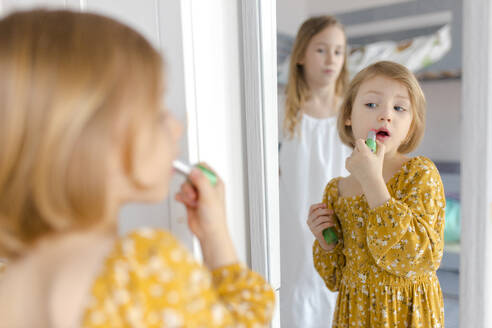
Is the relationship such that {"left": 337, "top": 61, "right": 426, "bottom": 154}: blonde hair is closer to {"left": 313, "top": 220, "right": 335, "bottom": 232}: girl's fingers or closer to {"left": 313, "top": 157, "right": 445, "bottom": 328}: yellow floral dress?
{"left": 313, "top": 157, "right": 445, "bottom": 328}: yellow floral dress

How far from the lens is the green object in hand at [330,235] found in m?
0.85

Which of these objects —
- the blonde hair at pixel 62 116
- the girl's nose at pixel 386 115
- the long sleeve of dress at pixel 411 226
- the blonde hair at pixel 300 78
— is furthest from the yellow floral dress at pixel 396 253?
the blonde hair at pixel 62 116

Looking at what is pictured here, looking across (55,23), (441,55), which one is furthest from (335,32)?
(55,23)

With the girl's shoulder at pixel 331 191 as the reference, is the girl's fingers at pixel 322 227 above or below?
below

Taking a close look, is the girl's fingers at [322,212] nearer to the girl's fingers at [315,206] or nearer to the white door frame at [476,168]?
the girl's fingers at [315,206]

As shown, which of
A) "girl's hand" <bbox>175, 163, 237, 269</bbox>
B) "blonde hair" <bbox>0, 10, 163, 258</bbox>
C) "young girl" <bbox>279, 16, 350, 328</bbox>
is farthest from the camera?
"young girl" <bbox>279, 16, 350, 328</bbox>

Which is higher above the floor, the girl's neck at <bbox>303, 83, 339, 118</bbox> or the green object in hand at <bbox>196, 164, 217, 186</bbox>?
the girl's neck at <bbox>303, 83, 339, 118</bbox>

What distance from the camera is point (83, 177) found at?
1.24 feet

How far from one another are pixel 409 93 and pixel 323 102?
33 cm

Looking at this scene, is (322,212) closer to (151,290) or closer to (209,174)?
(209,174)

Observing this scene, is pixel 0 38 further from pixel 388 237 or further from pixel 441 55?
pixel 441 55

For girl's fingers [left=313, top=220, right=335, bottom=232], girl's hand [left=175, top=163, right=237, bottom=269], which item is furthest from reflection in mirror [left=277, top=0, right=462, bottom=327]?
girl's hand [left=175, top=163, right=237, bottom=269]

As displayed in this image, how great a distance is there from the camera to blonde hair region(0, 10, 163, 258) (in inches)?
14.5

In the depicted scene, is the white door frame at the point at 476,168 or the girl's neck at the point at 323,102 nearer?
the white door frame at the point at 476,168
